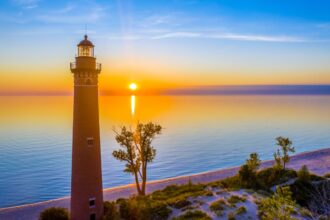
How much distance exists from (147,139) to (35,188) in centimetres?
2226

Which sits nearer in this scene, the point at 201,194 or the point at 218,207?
the point at 218,207

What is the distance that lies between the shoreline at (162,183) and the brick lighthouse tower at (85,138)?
1366 cm

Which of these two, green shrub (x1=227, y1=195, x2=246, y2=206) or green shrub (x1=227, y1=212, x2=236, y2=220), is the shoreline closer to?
green shrub (x1=227, y1=195, x2=246, y2=206)

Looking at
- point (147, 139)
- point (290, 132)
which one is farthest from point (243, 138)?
point (147, 139)

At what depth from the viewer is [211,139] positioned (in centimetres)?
8238

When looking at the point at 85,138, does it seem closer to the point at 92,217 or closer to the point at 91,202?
the point at 91,202

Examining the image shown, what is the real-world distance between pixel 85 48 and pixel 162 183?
27741mm

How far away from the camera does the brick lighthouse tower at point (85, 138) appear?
69.3ft

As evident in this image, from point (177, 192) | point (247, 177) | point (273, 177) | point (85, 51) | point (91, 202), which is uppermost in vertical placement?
point (85, 51)

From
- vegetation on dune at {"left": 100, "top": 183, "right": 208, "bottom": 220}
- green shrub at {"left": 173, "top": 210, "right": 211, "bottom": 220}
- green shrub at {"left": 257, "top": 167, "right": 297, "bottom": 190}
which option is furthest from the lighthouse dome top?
green shrub at {"left": 257, "top": 167, "right": 297, "bottom": 190}

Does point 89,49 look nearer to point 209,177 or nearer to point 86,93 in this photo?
point 86,93

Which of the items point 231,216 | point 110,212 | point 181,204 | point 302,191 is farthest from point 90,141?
point 302,191

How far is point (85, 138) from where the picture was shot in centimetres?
2114

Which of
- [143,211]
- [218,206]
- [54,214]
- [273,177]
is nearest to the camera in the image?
[143,211]
